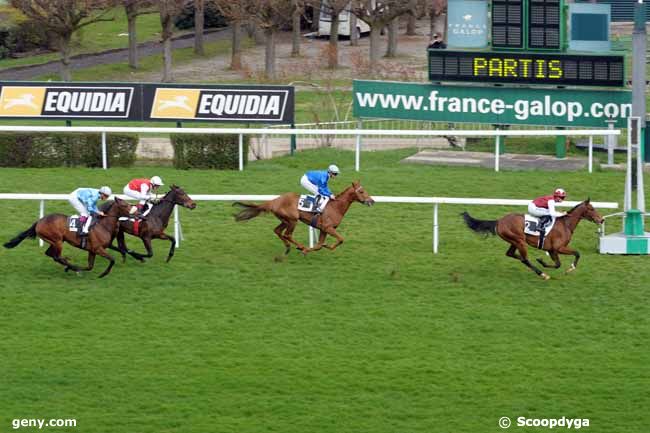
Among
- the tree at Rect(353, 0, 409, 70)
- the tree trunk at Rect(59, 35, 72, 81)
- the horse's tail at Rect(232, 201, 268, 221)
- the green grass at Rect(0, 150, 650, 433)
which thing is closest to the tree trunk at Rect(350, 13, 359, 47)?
the tree at Rect(353, 0, 409, 70)

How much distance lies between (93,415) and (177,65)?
26.4 meters

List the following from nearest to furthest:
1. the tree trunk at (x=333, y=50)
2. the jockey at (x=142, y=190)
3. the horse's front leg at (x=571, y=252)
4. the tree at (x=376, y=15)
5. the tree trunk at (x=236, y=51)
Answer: the horse's front leg at (x=571, y=252), the jockey at (x=142, y=190), the tree at (x=376, y=15), the tree trunk at (x=333, y=50), the tree trunk at (x=236, y=51)

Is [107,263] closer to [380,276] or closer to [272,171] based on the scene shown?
[380,276]

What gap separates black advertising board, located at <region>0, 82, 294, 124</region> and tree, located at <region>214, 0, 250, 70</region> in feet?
40.2

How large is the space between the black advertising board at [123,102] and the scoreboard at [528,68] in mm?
2753

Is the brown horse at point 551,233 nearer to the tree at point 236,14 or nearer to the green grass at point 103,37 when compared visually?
the tree at point 236,14

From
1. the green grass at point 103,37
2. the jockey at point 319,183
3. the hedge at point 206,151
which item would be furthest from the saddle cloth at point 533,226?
the green grass at point 103,37

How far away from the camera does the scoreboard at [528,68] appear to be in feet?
59.2

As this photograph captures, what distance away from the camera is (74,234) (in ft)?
40.8

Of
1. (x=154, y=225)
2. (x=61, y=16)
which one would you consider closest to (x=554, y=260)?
(x=154, y=225)

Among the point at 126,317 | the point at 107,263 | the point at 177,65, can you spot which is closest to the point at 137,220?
the point at 107,263

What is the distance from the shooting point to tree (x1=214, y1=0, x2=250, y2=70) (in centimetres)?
3108

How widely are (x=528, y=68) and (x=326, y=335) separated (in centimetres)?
833

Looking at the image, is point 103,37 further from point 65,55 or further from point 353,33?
point 65,55
